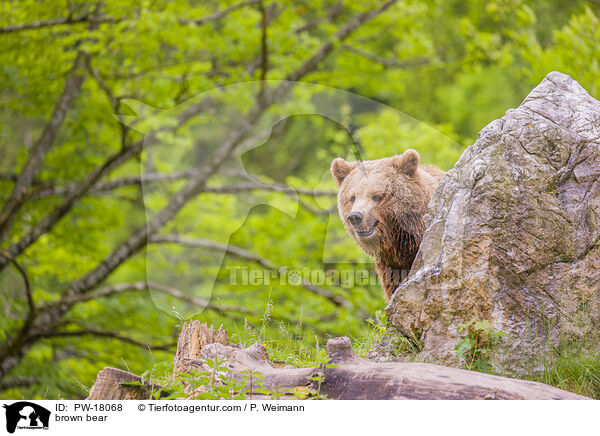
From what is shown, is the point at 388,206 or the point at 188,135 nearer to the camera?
the point at 388,206

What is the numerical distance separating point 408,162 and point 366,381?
1.48 meters

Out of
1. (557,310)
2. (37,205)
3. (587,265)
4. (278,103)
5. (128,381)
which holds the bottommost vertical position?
(128,381)

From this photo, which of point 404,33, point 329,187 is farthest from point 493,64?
Answer: point 329,187

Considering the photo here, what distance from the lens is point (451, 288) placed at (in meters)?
3.23

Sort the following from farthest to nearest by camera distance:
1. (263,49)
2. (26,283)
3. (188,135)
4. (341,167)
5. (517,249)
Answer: (188,135) → (263,49) → (26,283) → (341,167) → (517,249)

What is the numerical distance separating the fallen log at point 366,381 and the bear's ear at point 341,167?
4.17ft

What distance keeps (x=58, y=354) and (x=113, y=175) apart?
3.60m

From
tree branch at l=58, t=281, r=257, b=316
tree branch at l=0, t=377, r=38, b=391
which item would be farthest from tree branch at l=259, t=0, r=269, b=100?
tree branch at l=0, t=377, r=38, b=391

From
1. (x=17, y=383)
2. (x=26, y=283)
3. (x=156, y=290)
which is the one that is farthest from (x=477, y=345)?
(x=17, y=383)

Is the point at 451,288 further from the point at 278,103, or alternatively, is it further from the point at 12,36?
the point at 12,36

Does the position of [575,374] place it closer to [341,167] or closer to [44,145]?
[341,167]

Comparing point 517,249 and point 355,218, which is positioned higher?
point 355,218
